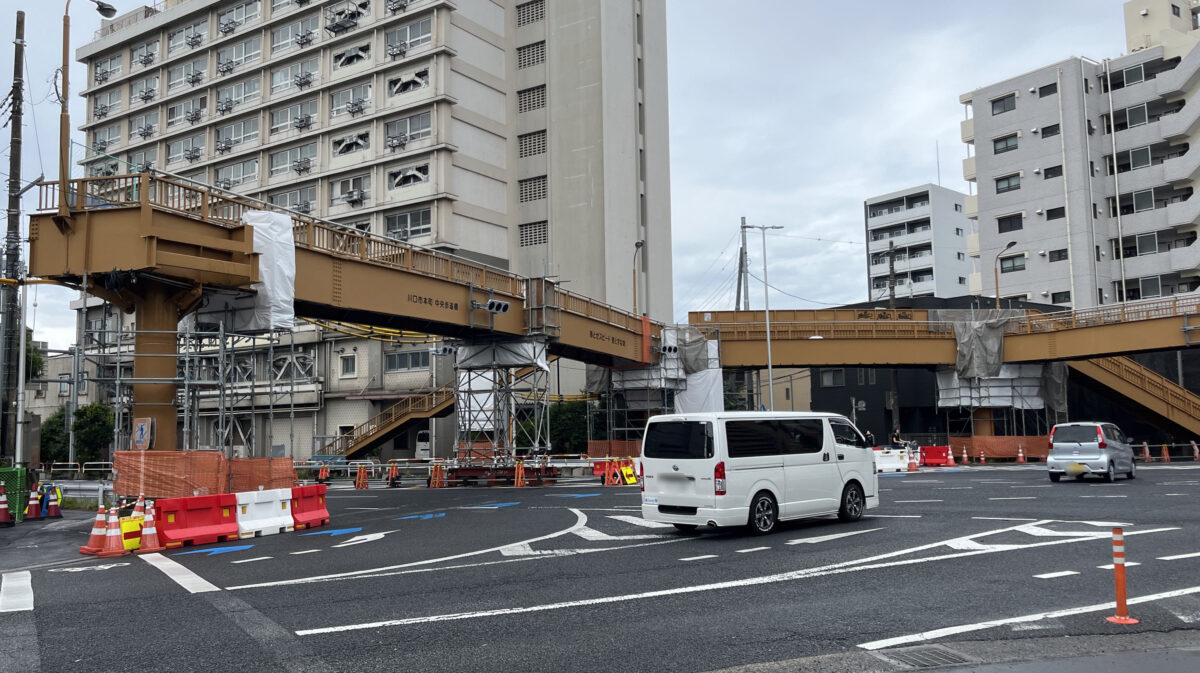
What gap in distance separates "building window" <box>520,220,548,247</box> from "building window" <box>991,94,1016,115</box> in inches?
1463

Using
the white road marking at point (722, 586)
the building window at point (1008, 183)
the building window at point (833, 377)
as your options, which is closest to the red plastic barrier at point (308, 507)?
the white road marking at point (722, 586)

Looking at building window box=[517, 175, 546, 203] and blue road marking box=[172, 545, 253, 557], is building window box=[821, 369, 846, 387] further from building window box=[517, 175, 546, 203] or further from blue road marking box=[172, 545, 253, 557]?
blue road marking box=[172, 545, 253, 557]

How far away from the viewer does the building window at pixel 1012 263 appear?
68562 mm

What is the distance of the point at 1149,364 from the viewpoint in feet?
174

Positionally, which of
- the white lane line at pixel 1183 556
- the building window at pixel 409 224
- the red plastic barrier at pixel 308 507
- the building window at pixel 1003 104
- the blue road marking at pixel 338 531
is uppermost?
the building window at pixel 1003 104

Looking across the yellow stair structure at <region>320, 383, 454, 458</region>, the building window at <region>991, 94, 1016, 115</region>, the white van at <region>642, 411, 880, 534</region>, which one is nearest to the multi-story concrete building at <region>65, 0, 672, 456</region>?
the yellow stair structure at <region>320, 383, 454, 458</region>

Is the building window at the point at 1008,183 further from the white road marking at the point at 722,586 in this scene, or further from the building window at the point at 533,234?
the white road marking at the point at 722,586

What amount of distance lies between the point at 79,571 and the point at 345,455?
3783cm

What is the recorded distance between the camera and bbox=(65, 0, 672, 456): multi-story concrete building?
56125 millimetres

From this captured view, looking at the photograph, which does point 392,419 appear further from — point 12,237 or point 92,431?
point 12,237

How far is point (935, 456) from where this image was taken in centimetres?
4059

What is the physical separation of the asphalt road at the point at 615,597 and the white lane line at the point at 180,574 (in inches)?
1.7

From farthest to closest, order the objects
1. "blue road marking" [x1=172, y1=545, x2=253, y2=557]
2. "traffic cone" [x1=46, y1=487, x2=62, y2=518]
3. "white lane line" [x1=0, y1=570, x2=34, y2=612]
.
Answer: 1. "traffic cone" [x1=46, y1=487, x2=62, y2=518]
2. "blue road marking" [x1=172, y1=545, x2=253, y2=557]
3. "white lane line" [x1=0, y1=570, x2=34, y2=612]

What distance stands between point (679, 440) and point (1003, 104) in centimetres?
6587
